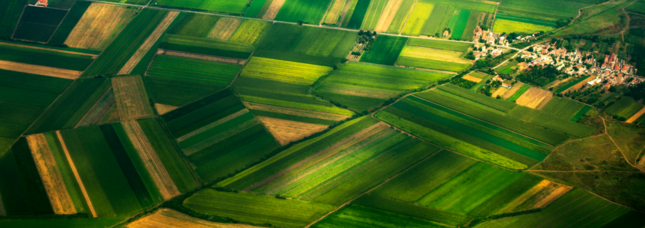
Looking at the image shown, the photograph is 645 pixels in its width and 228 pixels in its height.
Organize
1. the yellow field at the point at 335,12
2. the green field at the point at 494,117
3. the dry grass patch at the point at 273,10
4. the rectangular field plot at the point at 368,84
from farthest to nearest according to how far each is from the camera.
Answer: the dry grass patch at the point at 273,10
the yellow field at the point at 335,12
the rectangular field plot at the point at 368,84
the green field at the point at 494,117

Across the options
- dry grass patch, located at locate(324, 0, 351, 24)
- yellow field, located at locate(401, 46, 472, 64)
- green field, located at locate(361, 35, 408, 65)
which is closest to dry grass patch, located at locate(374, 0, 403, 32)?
green field, located at locate(361, 35, 408, 65)

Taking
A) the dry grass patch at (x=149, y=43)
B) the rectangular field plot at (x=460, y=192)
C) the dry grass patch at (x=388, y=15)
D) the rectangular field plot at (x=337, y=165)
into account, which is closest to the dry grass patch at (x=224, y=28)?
the dry grass patch at (x=149, y=43)

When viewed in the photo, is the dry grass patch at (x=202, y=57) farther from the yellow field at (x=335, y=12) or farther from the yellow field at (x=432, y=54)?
the yellow field at (x=432, y=54)

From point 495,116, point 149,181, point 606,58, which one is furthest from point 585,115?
point 149,181

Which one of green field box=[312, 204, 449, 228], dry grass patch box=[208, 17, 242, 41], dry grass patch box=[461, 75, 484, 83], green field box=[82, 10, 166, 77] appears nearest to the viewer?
green field box=[312, 204, 449, 228]

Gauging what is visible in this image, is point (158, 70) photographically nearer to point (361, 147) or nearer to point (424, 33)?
point (361, 147)

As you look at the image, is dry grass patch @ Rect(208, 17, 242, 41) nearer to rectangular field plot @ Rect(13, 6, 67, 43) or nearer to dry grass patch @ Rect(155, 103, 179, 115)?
dry grass patch @ Rect(155, 103, 179, 115)

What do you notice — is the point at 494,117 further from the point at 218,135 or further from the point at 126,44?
the point at 126,44
